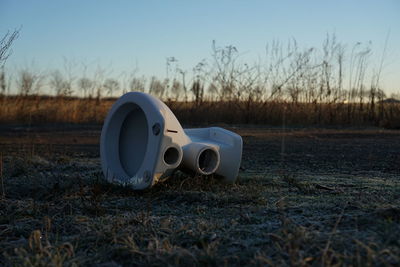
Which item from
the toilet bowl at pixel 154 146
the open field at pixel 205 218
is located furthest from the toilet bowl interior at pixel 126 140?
the open field at pixel 205 218

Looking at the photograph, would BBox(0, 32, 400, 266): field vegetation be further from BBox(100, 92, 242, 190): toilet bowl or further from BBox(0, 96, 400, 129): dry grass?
BBox(0, 96, 400, 129): dry grass

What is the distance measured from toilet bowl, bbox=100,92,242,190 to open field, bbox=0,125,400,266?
0.47 feet

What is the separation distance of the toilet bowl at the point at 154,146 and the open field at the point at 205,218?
0.14 m

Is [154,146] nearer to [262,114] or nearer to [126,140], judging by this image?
[126,140]

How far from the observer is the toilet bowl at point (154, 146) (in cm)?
373

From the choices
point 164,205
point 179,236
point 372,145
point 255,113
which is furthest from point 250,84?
point 179,236

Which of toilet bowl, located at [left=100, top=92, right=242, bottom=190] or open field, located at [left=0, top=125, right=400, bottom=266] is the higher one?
toilet bowl, located at [left=100, top=92, right=242, bottom=190]

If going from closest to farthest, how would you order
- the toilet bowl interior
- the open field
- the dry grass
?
the open field, the toilet bowl interior, the dry grass

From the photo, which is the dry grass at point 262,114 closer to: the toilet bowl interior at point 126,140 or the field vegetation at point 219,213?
the field vegetation at point 219,213

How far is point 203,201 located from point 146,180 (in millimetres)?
507

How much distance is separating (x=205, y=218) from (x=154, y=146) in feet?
2.88

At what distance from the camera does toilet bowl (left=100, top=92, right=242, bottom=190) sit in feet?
12.2

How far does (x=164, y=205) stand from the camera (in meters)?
3.49

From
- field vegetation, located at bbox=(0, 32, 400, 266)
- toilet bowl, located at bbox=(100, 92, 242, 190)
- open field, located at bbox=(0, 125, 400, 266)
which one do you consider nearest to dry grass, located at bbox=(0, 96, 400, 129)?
field vegetation, located at bbox=(0, 32, 400, 266)
